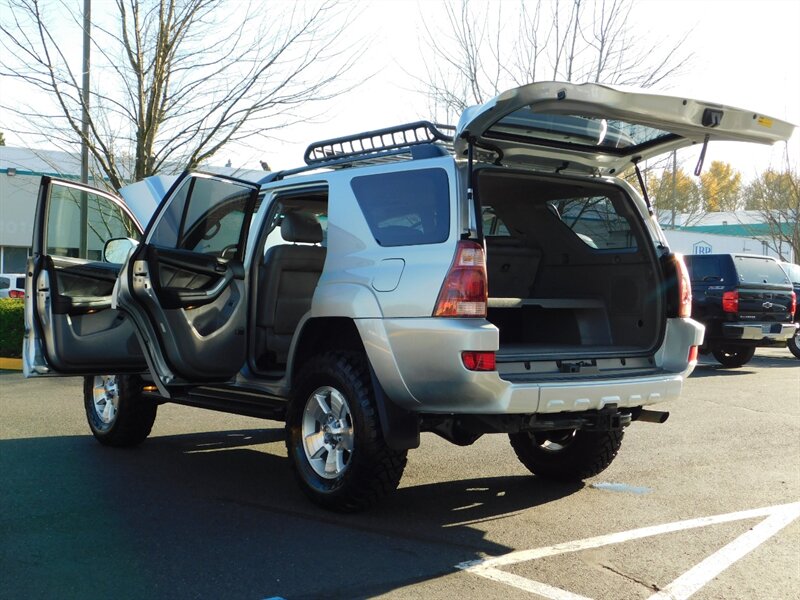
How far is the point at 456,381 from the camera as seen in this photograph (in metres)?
4.72

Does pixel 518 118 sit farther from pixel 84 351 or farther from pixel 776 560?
pixel 84 351

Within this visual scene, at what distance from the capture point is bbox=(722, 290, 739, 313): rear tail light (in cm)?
1441

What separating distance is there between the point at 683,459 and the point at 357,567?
3.79 meters

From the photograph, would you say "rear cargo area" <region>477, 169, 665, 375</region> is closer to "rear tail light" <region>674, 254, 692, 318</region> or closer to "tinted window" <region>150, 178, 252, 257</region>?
"rear tail light" <region>674, 254, 692, 318</region>

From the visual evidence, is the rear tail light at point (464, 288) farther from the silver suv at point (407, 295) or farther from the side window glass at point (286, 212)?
the side window glass at point (286, 212)

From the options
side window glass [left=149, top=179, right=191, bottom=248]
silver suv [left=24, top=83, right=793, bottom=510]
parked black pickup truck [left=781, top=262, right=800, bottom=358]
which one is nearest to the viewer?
silver suv [left=24, top=83, right=793, bottom=510]

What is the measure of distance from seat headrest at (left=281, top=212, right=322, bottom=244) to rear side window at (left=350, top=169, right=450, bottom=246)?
70 centimetres

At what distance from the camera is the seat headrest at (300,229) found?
243 inches

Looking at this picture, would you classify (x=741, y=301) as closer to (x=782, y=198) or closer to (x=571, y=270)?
(x=571, y=270)

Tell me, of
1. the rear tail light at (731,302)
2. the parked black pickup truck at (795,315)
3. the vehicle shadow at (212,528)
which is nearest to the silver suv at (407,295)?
the vehicle shadow at (212,528)

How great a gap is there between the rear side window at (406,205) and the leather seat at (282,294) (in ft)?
3.42

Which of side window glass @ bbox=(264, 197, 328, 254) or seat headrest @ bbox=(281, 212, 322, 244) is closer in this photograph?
seat headrest @ bbox=(281, 212, 322, 244)

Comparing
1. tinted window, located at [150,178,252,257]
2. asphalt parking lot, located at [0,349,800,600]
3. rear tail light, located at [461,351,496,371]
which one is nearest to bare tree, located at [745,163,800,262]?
asphalt parking lot, located at [0,349,800,600]

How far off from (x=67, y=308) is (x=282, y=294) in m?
1.48
